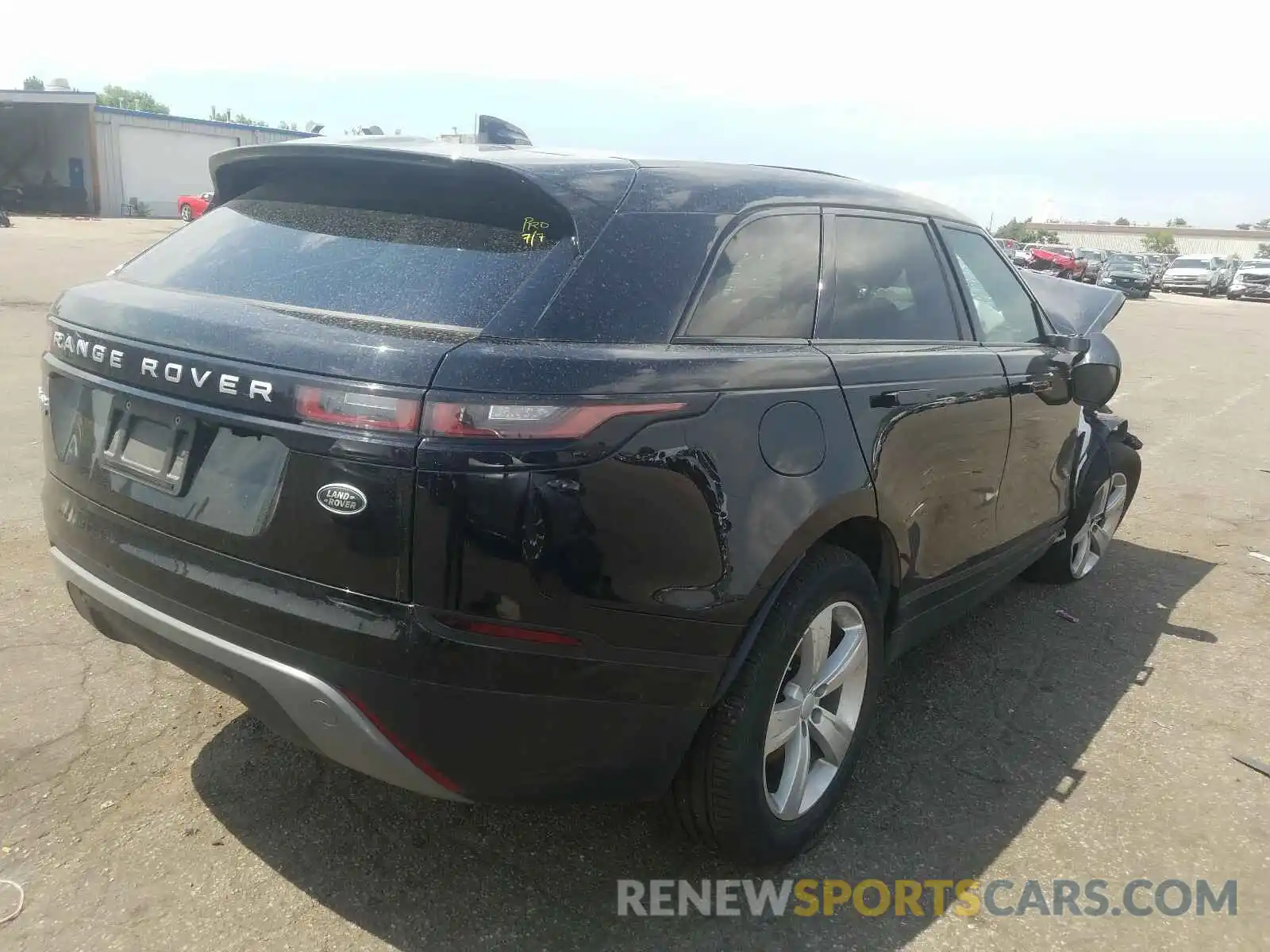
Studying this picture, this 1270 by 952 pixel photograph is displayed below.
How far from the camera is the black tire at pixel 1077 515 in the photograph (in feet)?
15.1

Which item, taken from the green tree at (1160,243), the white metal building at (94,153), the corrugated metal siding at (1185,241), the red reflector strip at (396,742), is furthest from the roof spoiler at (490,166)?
the green tree at (1160,243)

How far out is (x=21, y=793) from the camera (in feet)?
9.01

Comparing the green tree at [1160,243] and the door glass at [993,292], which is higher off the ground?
the door glass at [993,292]

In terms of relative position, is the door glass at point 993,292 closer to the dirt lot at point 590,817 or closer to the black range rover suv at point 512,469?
the black range rover suv at point 512,469

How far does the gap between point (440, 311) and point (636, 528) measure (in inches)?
25.3

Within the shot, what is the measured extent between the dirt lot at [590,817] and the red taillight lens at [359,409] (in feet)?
3.98

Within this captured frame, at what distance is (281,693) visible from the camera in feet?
7.06

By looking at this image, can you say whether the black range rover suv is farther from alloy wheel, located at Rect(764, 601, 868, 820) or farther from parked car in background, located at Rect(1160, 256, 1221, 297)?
parked car in background, located at Rect(1160, 256, 1221, 297)

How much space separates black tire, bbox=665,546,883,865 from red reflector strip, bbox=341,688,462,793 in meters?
0.62

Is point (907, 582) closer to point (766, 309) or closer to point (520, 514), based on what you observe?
point (766, 309)

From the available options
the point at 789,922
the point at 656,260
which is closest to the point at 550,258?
the point at 656,260

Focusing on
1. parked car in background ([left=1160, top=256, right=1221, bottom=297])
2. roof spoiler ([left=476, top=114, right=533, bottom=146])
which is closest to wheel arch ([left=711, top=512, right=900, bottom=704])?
roof spoiler ([left=476, top=114, right=533, bottom=146])
